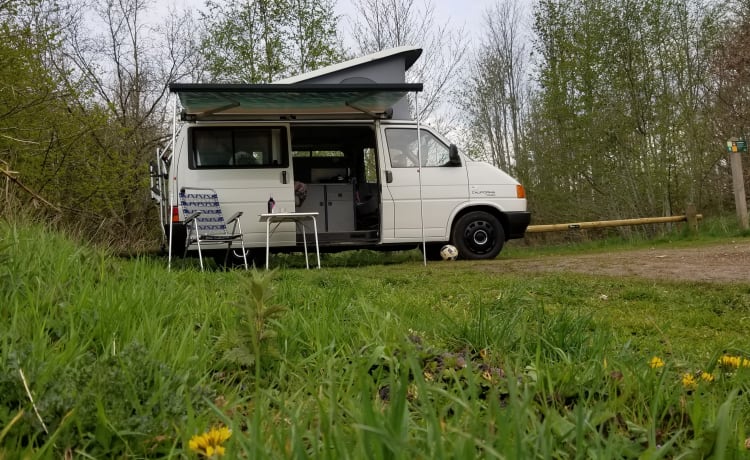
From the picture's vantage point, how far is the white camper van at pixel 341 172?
25.2 feet

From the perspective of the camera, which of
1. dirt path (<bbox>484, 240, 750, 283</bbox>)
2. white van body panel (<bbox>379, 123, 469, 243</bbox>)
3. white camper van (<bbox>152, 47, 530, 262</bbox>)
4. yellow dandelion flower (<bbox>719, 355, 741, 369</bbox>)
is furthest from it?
white van body panel (<bbox>379, 123, 469, 243</bbox>)

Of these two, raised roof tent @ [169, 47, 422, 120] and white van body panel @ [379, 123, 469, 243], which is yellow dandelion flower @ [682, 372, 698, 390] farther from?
white van body panel @ [379, 123, 469, 243]

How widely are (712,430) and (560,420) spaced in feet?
0.90

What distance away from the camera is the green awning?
694 cm

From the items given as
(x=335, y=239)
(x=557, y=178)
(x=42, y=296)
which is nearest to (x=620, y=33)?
(x=557, y=178)

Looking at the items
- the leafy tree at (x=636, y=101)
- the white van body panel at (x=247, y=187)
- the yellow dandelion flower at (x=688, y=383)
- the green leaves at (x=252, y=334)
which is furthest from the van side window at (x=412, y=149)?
the leafy tree at (x=636, y=101)

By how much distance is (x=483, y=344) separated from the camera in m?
2.05

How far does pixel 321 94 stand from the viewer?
723 cm

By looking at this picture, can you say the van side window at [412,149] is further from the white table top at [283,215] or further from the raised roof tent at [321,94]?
the white table top at [283,215]

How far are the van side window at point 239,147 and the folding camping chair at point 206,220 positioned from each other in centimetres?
46

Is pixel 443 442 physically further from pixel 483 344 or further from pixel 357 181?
pixel 357 181

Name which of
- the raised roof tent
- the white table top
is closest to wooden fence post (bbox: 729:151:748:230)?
the raised roof tent

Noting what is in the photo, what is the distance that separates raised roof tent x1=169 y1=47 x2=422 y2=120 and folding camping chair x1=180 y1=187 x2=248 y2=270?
3.60 feet

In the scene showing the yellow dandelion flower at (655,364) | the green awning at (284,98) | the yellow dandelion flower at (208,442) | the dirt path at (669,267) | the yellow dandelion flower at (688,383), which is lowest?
the dirt path at (669,267)
